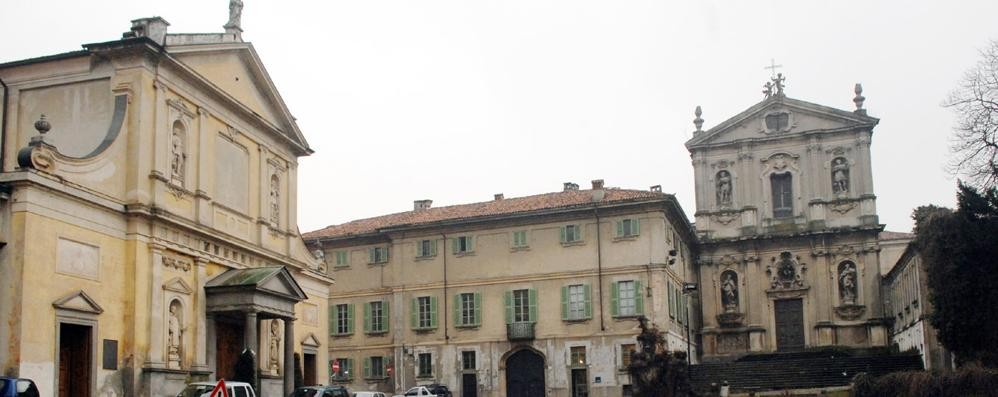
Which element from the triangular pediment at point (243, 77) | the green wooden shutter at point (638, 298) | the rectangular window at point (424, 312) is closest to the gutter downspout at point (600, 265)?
the green wooden shutter at point (638, 298)

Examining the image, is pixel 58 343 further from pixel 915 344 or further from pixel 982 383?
pixel 915 344

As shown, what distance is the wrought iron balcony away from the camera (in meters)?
47.2

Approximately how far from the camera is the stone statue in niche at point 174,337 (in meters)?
26.7

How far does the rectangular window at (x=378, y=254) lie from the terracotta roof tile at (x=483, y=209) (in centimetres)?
99

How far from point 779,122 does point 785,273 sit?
8454 mm

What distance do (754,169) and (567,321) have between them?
17.5 metres

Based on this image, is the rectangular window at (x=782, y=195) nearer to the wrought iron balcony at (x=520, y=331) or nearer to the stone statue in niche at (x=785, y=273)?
the stone statue in niche at (x=785, y=273)

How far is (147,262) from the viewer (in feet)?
84.7

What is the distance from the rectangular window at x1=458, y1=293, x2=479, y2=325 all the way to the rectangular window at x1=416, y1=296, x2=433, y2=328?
166 centimetres

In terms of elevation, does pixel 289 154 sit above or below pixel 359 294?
above

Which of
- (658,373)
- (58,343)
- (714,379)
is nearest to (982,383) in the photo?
(658,373)

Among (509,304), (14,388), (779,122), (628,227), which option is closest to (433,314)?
(509,304)

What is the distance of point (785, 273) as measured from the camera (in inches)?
2244

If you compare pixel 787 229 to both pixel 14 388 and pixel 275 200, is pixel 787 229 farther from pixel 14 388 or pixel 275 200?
pixel 14 388
